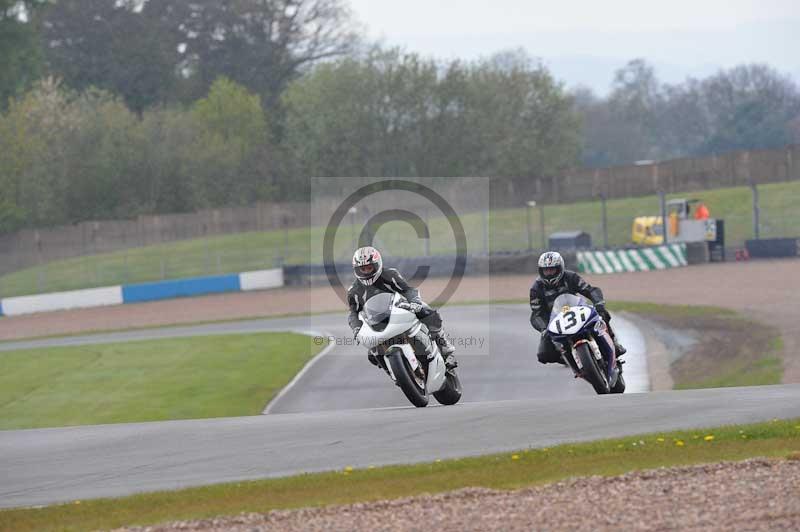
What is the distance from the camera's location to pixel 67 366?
28906mm

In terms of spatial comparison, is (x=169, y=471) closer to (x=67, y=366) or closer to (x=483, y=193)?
(x=67, y=366)

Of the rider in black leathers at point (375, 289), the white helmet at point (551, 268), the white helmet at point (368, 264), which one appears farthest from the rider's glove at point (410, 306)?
the white helmet at point (551, 268)

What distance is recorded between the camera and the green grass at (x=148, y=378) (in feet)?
70.7

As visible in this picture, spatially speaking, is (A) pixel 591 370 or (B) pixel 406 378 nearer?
(B) pixel 406 378

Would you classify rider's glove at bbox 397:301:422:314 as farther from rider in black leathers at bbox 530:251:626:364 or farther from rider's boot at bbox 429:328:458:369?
rider in black leathers at bbox 530:251:626:364

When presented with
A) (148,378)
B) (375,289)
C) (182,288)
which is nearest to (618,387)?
(375,289)

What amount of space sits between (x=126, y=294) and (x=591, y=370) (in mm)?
36734

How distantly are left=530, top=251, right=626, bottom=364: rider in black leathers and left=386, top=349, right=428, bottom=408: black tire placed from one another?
1.80 m

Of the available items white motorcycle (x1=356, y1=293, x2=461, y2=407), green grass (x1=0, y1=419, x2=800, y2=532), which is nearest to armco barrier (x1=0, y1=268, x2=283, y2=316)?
white motorcycle (x1=356, y1=293, x2=461, y2=407)

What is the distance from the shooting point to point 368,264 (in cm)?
1309

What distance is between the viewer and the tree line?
70375 mm

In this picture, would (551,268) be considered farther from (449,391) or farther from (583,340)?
(449,391)

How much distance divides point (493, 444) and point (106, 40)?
8750 centimetres

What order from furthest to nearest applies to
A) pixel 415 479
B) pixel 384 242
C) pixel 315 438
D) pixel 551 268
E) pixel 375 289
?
pixel 384 242 → pixel 551 268 → pixel 375 289 → pixel 315 438 → pixel 415 479
